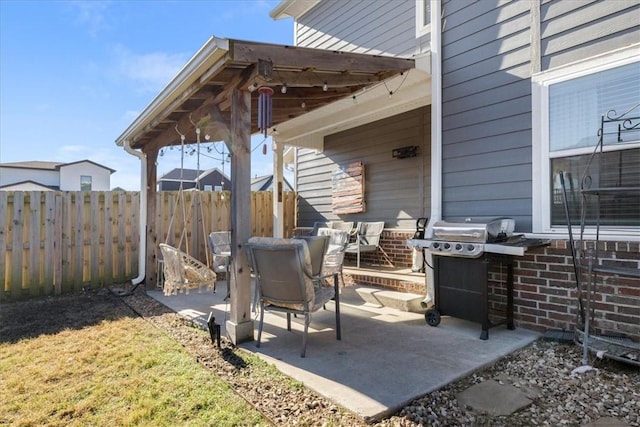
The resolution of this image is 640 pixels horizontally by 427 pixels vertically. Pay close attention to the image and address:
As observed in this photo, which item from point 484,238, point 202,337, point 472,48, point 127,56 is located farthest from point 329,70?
point 127,56

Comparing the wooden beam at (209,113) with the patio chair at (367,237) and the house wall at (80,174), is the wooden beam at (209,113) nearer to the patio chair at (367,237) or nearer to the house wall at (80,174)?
the patio chair at (367,237)

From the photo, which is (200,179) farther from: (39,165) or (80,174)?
(39,165)

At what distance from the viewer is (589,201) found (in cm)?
332

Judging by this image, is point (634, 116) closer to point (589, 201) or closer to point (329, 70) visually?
point (589, 201)

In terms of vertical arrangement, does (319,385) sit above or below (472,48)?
below

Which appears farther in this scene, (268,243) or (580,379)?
(268,243)

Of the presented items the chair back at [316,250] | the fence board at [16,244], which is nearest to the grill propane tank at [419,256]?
the chair back at [316,250]

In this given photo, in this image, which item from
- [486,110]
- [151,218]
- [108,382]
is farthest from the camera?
[151,218]

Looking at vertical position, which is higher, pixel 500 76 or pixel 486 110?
pixel 500 76

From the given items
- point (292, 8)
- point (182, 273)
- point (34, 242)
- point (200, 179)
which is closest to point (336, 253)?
point (182, 273)

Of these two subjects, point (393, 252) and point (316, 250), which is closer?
point (316, 250)

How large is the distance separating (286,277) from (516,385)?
6.25 ft

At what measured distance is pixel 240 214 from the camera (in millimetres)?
3391

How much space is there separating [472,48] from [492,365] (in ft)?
11.0
